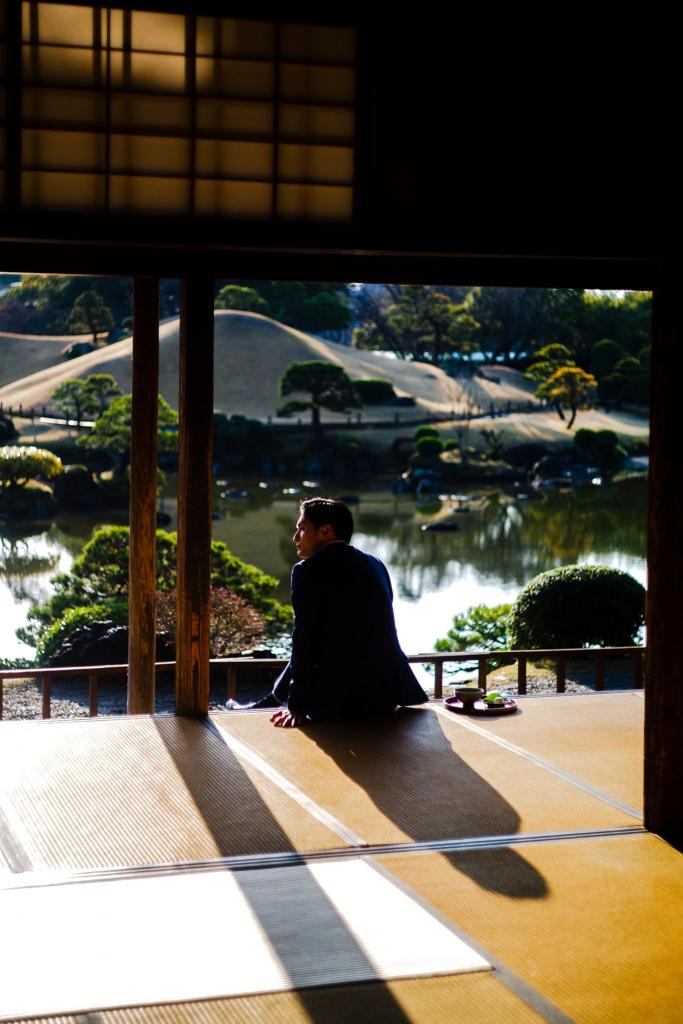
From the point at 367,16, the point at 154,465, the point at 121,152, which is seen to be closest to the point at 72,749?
the point at 154,465

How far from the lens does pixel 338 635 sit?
3.92m

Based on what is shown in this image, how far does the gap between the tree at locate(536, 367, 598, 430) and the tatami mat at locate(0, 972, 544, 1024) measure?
86.2 ft

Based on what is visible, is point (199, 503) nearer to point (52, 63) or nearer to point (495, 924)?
point (52, 63)

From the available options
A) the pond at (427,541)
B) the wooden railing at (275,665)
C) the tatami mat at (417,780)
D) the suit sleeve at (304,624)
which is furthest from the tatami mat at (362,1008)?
the pond at (427,541)

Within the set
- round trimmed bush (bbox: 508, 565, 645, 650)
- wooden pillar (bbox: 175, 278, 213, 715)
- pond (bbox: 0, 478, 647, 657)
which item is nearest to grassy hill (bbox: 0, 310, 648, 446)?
pond (bbox: 0, 478, 647, 657)

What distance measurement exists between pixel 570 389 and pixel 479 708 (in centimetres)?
2465

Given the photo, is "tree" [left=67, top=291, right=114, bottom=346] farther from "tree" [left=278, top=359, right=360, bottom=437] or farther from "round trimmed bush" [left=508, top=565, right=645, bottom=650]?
"round trimmed bush" [left=508, top=565, right=645, bottom=650]

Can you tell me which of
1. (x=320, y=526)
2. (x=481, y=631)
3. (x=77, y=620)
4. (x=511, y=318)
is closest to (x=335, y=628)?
(x=320, y=526)

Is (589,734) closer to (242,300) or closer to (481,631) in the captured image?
(481,631)

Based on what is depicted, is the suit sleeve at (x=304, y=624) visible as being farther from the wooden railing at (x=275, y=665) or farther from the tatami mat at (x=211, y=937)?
the tatami mat at (x=211, y=937)

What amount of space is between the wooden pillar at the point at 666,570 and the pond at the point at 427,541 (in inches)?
488

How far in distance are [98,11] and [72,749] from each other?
2162 millimetres

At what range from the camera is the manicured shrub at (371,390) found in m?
28.1

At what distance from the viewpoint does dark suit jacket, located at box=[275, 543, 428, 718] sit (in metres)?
3.90
